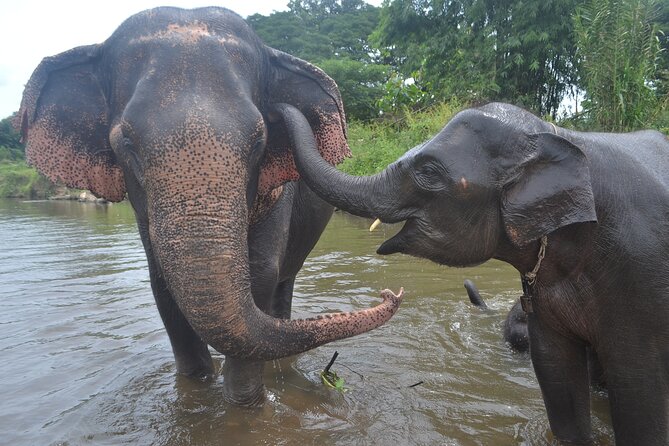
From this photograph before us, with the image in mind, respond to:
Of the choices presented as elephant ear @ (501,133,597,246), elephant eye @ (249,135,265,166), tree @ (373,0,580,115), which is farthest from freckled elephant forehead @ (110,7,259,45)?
tree @ (373,0,580,115)

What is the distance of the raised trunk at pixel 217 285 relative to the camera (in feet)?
6.38

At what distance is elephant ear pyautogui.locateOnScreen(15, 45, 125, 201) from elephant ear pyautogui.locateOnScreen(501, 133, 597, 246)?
6.43 feet

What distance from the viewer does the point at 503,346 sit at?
13.1 ft

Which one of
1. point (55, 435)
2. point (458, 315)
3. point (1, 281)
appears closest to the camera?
point (55, 435)

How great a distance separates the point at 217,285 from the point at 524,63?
14.3m

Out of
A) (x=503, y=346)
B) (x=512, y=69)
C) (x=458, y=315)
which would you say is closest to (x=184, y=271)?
(x=503, y=346)

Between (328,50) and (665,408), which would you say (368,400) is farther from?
(328,50)

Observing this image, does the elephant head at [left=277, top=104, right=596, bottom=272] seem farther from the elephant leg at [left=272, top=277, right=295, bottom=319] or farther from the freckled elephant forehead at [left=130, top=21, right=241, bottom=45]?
the elephant leg at [left=272, top=277, right=295, bottom=319]

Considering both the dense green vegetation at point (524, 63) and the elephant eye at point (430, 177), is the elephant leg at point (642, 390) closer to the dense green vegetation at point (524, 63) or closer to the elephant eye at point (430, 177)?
the elephant eye at point (430, 177)

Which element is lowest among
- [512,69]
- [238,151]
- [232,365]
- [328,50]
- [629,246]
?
[232,365]

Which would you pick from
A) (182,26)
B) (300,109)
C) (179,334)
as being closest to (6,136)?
(179,334)

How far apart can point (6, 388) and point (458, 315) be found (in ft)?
11.1

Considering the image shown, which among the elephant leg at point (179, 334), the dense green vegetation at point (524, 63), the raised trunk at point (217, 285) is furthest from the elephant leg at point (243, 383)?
the dense green vegetation at point (524, 63)

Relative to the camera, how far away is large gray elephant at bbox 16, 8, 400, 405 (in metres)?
1.99
